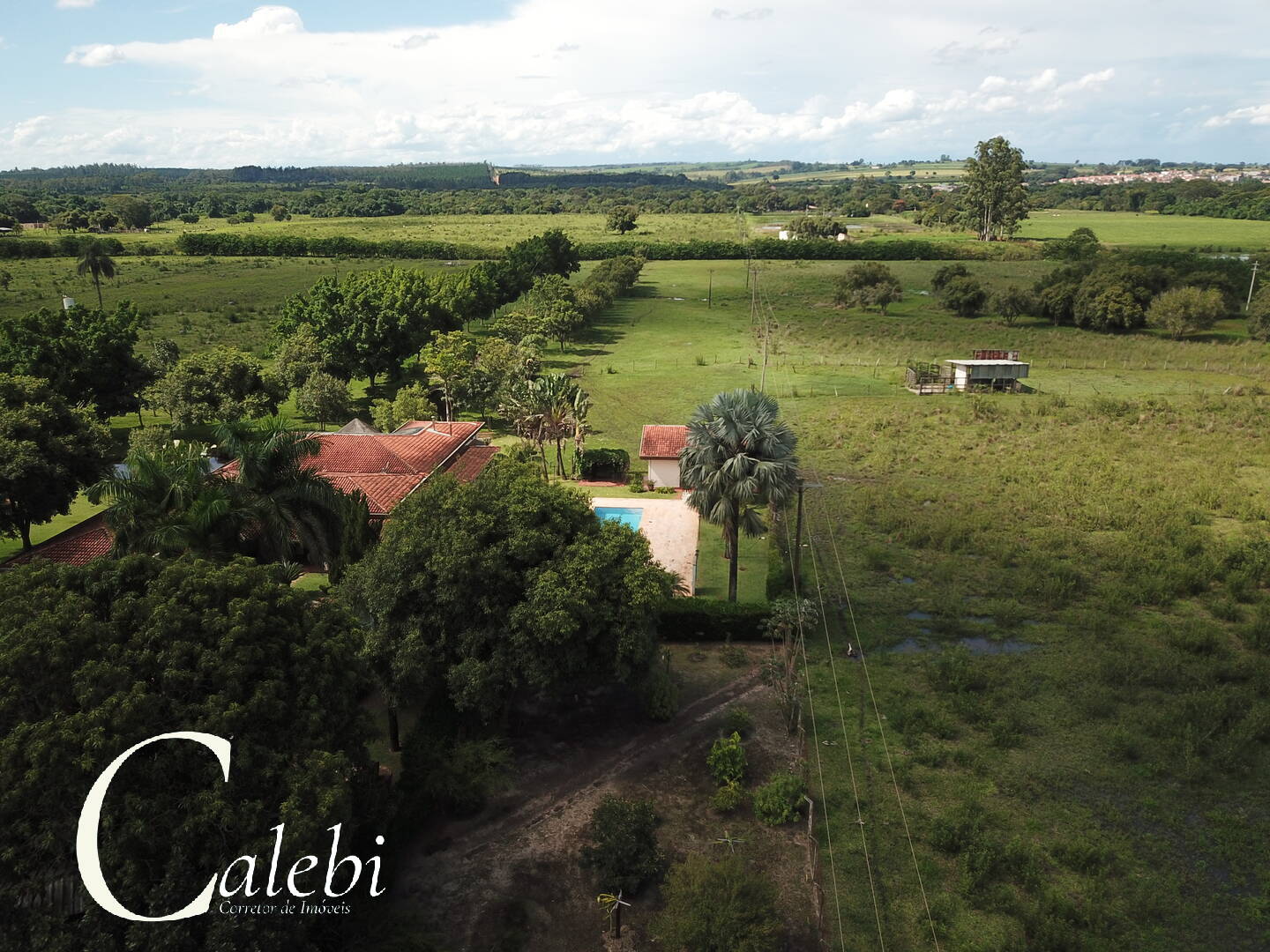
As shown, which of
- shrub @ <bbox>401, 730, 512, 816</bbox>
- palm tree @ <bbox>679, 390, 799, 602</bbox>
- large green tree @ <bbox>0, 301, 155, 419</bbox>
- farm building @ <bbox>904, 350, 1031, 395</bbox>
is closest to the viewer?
shrub @ <bbox>401, 730, 512, 816</bbox>

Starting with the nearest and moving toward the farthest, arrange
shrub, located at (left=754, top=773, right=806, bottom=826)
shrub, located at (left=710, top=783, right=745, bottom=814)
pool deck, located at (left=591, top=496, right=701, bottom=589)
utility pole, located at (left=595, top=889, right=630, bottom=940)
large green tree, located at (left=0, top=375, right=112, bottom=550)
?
1. utility pole, located at (left=595, top=889, right=630, bottom=940)
2. shrub, located at (left=754, top=773, right=806, bottom=826)
3. shrub, located at (left=710, top=783, right=745, bottom=814)
4. large green tree, located at (left=0, top=375, right=112, bottom=550)
5. pool deck, located at (left=591, top=496, right=701, bottom=589)

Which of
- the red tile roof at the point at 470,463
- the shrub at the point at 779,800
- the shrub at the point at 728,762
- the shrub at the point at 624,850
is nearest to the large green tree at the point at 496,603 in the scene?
the shrub at the point at 728,762

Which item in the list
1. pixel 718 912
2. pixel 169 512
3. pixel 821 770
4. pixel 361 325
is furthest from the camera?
pixel 361 325

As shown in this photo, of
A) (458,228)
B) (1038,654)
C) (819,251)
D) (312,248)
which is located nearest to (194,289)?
(312,248)

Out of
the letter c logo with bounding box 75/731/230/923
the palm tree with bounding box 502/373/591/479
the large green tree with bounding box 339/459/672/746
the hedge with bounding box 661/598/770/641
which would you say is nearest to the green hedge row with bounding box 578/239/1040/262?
the palm tree with bounding box 502/373/591/479

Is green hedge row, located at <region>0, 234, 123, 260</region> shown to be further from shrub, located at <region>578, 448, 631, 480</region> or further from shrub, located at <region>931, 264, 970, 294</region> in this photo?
shrub, located at <region>931, 264, 970, 294</region>

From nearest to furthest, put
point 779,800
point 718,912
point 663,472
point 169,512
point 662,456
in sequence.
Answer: point 718,912 < point 779,800 < point 169,512 < point 662,456 < point 663,472

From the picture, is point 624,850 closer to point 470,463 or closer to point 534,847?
point 534,847
